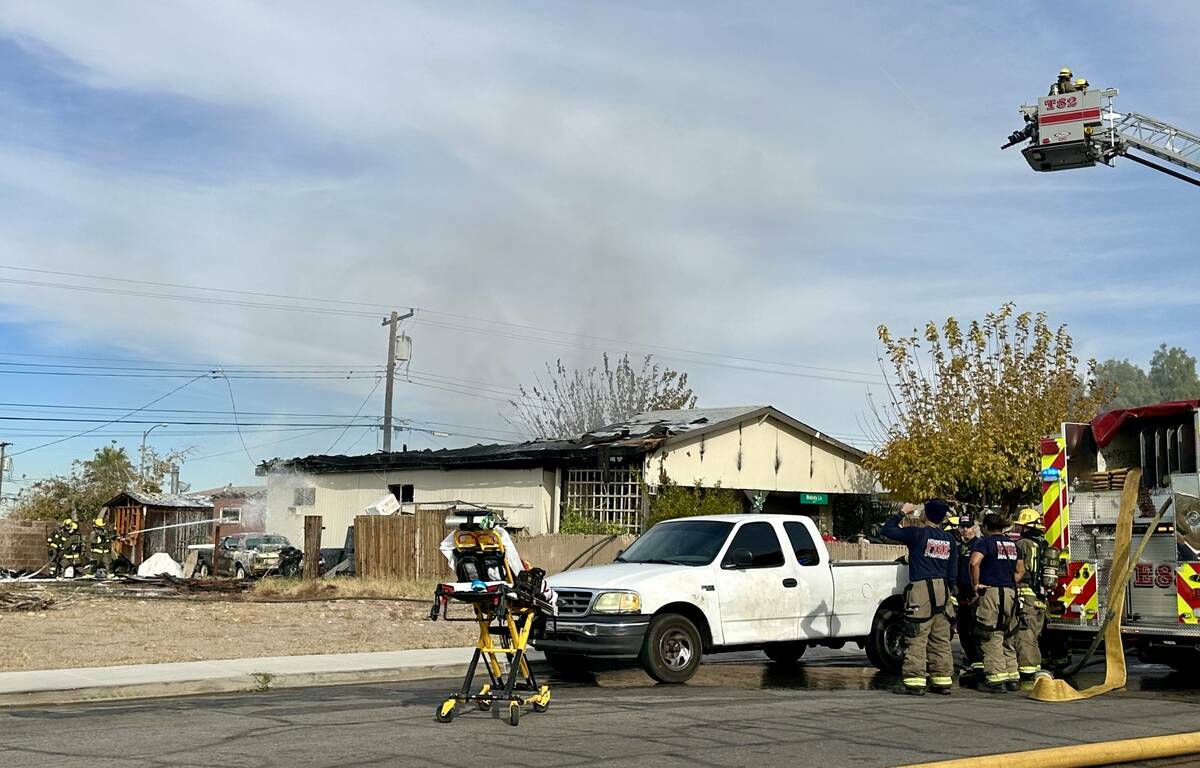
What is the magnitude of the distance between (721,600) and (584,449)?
1696cm

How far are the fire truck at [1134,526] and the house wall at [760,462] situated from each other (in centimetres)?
1660

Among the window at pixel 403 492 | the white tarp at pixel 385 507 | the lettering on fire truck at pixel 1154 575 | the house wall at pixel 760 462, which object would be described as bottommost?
the lettering on fire truck at pixel 1154 575

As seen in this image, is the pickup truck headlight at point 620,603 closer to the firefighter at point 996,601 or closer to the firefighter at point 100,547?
the firefighter at point 996,601

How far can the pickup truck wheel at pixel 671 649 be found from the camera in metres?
12.3

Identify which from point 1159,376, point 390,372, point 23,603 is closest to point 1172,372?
point 1159,376

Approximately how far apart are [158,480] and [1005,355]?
67.0 metres

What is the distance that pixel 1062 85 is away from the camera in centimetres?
2392

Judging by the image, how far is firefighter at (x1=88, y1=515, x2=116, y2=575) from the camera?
107 ft

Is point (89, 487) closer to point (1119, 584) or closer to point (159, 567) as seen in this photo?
point (159, 567)

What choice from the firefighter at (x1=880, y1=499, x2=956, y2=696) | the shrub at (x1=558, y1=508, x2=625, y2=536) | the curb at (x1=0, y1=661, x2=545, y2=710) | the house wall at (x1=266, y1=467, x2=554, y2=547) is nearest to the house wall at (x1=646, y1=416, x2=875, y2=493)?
the shrub at (x1=558, y1=508, x2=625, y2=536)

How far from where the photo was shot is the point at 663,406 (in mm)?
60781

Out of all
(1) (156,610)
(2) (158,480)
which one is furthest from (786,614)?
(2) (158,480)

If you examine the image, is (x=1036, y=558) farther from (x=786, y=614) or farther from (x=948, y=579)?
(x=786, y=614)

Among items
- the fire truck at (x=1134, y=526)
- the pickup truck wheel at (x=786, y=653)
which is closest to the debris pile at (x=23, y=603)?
the pickup truck wheel at (x=786, y=653)
